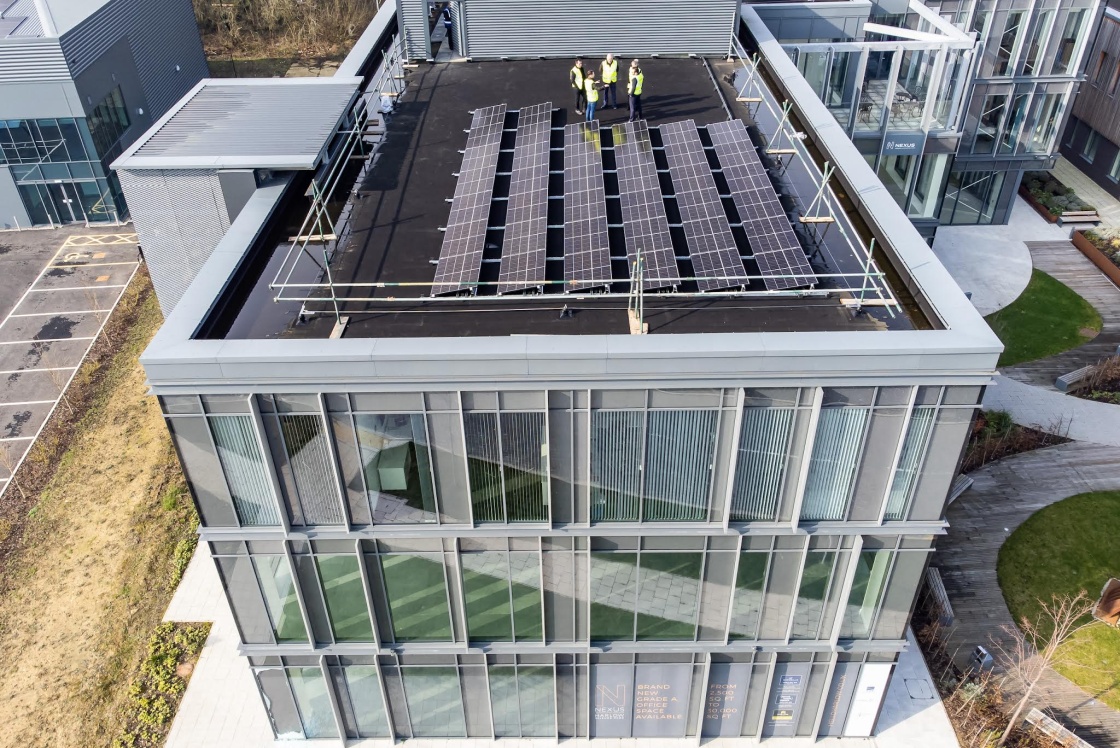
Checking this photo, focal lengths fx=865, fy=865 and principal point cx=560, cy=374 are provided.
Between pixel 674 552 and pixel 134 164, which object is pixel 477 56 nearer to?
pixel 134 164

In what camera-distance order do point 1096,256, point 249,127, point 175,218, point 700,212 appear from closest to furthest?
1. point 700,212
2. point 175,218
3. point 249,127
4. point 1096,256

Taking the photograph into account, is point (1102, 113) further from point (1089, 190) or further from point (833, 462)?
point (833, 462)

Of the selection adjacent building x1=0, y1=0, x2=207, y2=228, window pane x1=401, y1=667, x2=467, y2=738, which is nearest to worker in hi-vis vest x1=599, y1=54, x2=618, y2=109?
window pane x1=401, y1=667, x2=467, y2=738

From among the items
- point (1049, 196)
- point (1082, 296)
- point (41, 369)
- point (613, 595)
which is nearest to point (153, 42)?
point (41, 369)

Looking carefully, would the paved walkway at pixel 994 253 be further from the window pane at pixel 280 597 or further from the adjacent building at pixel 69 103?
the adjacent building at pixel 69 103

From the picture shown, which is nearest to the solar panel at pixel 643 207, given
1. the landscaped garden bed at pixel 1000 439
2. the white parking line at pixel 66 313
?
the landscaped garden bed at pixel 1000 439

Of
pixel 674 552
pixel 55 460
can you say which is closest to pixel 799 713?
pixel 674 552

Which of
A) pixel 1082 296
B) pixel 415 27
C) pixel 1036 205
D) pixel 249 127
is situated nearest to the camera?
pixel 249 127
